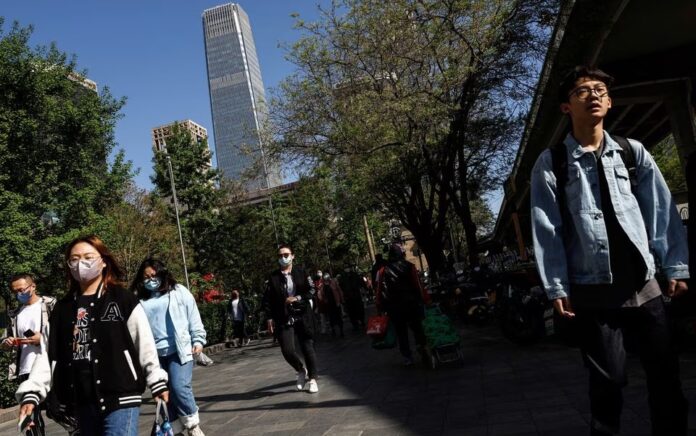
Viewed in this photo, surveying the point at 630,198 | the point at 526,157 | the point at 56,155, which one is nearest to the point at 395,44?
the point at 526,157

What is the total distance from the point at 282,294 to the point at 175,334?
90.6 inches

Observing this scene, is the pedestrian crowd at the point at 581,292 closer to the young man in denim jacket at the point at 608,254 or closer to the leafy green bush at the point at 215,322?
the young man in denim jacket at the point at 608,254

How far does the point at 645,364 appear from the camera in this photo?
2812 millimetres

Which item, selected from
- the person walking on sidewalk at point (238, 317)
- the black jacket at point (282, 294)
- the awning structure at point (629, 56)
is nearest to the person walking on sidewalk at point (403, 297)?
the black jacket at point (282, 294)

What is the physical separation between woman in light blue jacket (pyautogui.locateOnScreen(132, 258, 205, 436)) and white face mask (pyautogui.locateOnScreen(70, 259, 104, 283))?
2198mm

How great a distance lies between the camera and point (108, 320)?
329cm

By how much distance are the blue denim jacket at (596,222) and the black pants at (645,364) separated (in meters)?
0.18

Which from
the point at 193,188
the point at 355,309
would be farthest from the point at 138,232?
the point at 355,309

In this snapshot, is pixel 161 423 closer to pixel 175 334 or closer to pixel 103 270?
pixel 103 270

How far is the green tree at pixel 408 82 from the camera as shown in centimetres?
1471

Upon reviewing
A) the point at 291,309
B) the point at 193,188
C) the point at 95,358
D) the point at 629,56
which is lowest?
the point at 95,358

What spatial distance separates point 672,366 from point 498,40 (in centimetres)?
1342

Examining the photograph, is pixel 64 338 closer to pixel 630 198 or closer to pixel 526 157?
pixel 630 198

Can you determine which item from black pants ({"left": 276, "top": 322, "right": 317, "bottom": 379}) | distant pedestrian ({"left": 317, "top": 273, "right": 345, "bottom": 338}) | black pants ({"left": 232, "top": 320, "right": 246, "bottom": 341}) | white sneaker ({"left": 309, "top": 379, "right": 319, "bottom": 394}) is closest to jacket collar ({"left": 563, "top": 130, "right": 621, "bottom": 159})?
black pants ({"left": 276, "top": 322, "right": 317, "bottom": 379})
